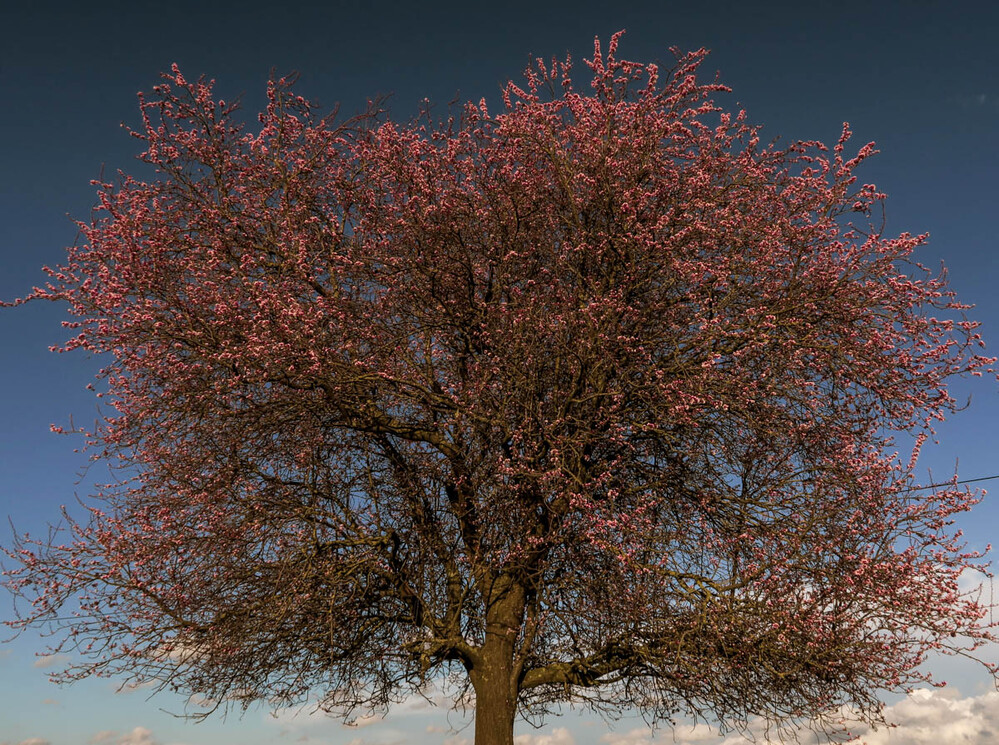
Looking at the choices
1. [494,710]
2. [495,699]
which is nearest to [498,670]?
[495,699]

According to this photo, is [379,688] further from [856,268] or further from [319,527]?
[856,268]

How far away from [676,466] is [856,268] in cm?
428

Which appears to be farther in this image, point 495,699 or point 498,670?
point 498,670

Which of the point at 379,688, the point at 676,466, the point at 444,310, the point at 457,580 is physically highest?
the point at 444,310

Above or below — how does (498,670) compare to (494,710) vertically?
above

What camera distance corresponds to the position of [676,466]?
13469 mm

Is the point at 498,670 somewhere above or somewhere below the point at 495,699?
above

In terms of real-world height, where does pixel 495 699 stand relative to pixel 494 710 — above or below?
above

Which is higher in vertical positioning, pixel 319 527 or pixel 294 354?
pixel 294 354

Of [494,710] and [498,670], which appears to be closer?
[494,710]

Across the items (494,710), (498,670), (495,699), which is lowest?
(494,710)

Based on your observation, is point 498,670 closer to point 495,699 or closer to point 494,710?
point 495,699

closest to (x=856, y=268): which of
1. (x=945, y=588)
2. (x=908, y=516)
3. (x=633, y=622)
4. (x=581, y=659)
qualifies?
(x=908, y=516)

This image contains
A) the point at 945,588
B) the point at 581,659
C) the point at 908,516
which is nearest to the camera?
the point at 945,588
